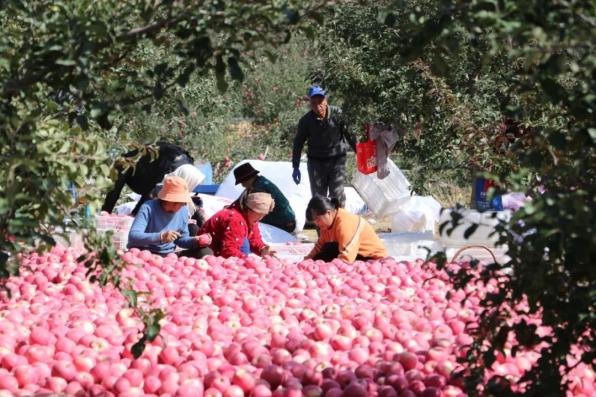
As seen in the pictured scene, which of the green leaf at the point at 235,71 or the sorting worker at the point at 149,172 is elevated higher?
the sorting worker at the point at 149,172

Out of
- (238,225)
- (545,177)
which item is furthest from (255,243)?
(545,177)

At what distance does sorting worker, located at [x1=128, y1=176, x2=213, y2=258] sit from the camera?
764 cm

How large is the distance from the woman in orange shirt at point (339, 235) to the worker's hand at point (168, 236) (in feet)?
3.36

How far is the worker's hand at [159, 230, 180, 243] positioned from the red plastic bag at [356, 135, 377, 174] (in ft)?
12.4

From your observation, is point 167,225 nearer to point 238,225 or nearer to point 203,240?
point 203,240

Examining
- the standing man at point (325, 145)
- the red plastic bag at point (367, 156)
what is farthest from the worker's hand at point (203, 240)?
the red plastic bag at point (367, 156)

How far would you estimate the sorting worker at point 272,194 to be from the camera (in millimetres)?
9141

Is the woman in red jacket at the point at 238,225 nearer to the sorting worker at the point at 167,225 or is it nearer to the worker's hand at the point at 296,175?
the sorting worker at the point at 167,225

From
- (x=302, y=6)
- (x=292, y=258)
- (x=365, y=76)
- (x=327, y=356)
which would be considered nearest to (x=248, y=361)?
(x=327, y=356)

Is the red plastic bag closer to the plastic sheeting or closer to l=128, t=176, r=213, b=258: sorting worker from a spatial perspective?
the plastic sheeting

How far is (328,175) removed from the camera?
11.0 m

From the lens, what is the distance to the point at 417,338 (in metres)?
4.96

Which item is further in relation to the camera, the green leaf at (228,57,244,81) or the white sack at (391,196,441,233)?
the white sack at (391,196,441,233)

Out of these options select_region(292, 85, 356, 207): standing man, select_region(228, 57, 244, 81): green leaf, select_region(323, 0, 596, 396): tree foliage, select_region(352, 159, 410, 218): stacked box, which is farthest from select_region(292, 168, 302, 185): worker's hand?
select_region(228, 57, 244, 81): green leaf
